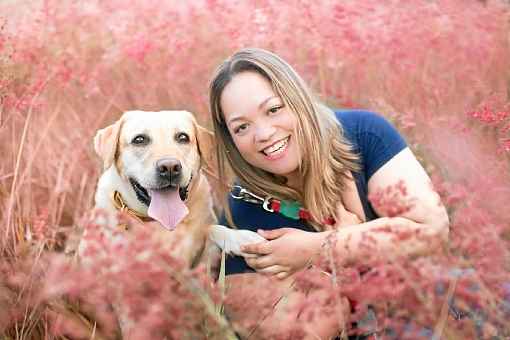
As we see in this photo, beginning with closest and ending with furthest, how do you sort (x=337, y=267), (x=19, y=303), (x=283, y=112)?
(x=337, y=267), (x=19, y=303), (x=283, y=112)

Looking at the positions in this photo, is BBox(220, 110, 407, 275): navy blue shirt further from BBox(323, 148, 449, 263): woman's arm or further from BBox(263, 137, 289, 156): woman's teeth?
BBox(263, 137, 289, 156): woman's teeth

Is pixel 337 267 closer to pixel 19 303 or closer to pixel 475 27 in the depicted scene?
pixel 19 303

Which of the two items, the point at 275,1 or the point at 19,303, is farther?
the point at 275,1

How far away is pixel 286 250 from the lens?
2025mm

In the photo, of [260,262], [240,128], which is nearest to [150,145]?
[240,128]

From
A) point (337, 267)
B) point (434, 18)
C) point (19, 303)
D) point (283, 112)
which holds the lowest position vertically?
point (19, 303)

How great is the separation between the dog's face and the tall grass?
0.19 metres

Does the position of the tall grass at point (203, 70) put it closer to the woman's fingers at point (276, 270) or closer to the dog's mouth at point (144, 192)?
the dog's mouth at point (144, 192)

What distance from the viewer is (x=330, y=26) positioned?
2.66 metres

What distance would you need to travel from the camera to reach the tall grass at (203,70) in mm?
2270

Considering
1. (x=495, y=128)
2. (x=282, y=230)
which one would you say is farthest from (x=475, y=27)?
(x=282, y=230)

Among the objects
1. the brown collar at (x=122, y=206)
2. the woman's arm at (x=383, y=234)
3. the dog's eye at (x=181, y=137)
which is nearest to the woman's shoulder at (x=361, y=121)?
the woman's arm at (x=383, y=234)

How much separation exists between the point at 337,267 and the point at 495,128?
1125mm

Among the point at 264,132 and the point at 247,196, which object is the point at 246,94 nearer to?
the point at 264,132
